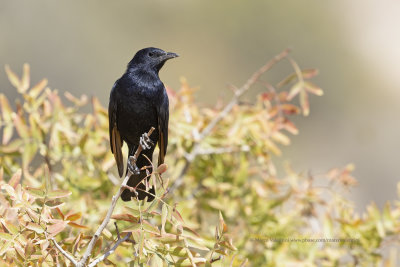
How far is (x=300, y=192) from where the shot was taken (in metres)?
3.16

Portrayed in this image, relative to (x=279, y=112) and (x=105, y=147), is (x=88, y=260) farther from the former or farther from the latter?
(x=279, y=112)

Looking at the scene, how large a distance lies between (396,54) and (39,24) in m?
8.98

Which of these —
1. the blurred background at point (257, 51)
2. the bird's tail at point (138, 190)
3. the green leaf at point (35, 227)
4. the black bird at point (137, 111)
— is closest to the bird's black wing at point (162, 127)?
the black bird at point (137, 111)

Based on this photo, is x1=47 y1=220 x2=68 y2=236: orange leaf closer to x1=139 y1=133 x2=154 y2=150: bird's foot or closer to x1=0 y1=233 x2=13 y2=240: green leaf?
x1=0 y1=233 x2=13 y2=240: green leaf

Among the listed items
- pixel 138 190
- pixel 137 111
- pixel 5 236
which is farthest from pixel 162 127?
pixel 5 236

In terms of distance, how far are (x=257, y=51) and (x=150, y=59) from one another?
417 inches

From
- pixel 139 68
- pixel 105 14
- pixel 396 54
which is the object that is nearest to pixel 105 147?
pixel 139 68

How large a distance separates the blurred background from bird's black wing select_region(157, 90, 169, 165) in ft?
21.2

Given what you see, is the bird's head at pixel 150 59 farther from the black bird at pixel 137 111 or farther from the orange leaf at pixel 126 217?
the orange leaf at pixel 126 217

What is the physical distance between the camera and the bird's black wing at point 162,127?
2.68 metres

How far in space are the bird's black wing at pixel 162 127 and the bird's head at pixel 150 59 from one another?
0.27 meters

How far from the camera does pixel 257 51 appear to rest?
44.0ft

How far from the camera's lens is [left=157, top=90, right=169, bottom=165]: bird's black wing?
2.68 metres

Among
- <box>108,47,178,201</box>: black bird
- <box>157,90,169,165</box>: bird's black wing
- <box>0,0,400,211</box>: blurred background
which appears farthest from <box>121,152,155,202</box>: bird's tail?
<box>0,0,400,211</box>: blurred background
